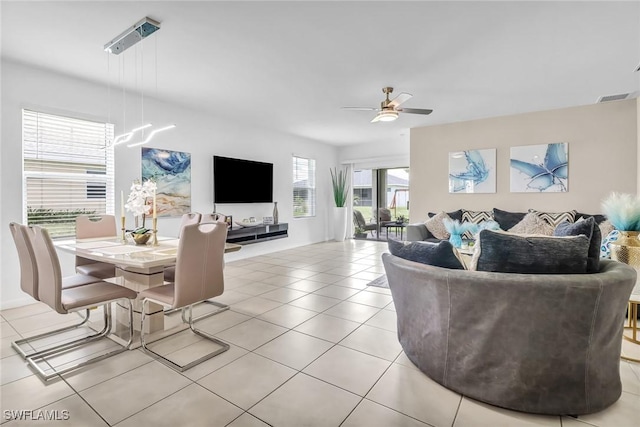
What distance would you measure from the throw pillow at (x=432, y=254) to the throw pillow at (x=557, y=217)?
151 inches

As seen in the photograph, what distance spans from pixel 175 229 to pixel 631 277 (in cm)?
510

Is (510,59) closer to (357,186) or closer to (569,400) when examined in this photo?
(569,400)

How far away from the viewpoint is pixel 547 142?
16.5 ft

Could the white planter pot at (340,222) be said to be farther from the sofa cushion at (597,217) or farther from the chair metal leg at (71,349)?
the chair metal leg at (71,349)

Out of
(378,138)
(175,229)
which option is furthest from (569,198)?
(175,229)

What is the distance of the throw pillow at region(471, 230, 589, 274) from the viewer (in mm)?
1639

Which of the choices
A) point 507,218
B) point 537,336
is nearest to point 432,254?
point 537,336

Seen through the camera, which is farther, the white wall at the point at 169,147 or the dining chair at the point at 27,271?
the white wall at the point at 169,147

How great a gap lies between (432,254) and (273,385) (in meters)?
1.28

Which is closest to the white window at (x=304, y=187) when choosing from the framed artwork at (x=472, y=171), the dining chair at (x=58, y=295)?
the framed artwork at (x=472, y=171)

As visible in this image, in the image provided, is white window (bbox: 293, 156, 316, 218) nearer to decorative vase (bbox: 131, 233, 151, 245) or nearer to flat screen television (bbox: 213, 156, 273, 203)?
flat screen television (bbox: 213, 156, 273, 203)

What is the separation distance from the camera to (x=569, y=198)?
4.90 metres

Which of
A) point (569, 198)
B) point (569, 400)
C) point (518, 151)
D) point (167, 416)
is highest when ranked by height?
point (518, 151)

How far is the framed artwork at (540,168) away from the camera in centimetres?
492
